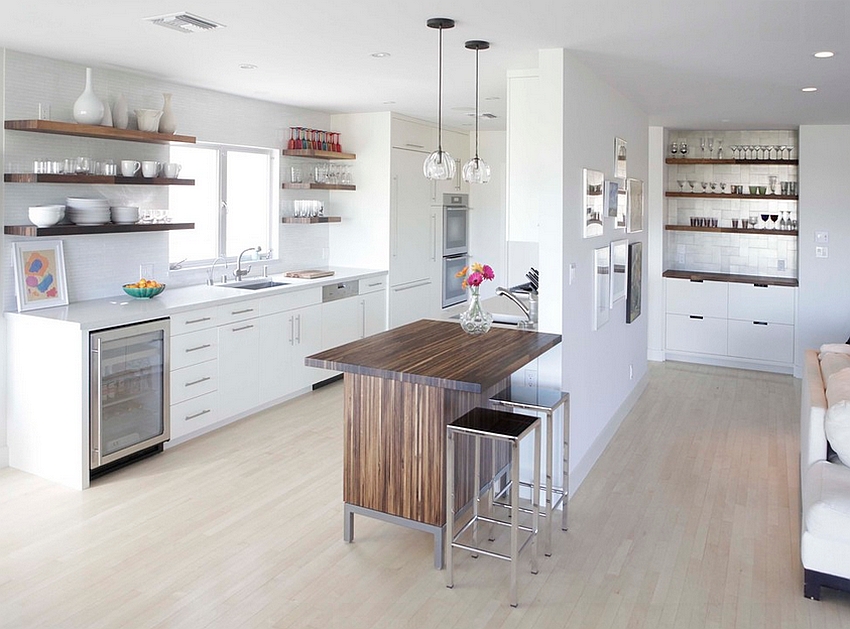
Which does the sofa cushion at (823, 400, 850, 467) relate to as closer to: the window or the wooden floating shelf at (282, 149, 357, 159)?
the window

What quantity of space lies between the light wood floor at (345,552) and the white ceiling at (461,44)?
2.40 m

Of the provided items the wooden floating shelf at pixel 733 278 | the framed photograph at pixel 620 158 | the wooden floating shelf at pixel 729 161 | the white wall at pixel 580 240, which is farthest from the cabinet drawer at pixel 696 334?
the framed photograph at pixel 620 158

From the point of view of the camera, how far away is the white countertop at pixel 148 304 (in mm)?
4059

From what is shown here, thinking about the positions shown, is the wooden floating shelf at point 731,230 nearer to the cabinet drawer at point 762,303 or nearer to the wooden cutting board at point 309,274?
the cabinet drawer at point 762,303

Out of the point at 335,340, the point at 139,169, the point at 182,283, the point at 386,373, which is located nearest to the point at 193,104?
the point at 139,169

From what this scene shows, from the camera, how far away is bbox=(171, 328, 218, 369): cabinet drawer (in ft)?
15.0

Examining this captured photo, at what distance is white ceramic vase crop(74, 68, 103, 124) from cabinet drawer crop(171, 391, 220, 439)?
1.82 m

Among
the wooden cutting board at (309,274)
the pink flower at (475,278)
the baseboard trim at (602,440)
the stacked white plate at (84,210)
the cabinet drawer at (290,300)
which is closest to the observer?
the pink flower at (475,278)

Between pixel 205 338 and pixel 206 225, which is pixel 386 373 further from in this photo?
pixel 206 225

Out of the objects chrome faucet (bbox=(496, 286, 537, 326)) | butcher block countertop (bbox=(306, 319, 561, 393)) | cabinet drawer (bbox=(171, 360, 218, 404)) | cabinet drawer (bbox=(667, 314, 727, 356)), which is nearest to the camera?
butcher block countertop (bbox=(306, 319, 561, 393))

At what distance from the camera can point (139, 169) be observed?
4750 mm

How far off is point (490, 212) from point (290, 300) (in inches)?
142

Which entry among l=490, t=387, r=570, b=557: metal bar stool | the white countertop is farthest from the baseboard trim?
the white countertop

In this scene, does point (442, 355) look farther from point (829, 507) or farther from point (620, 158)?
point (620, 158)
